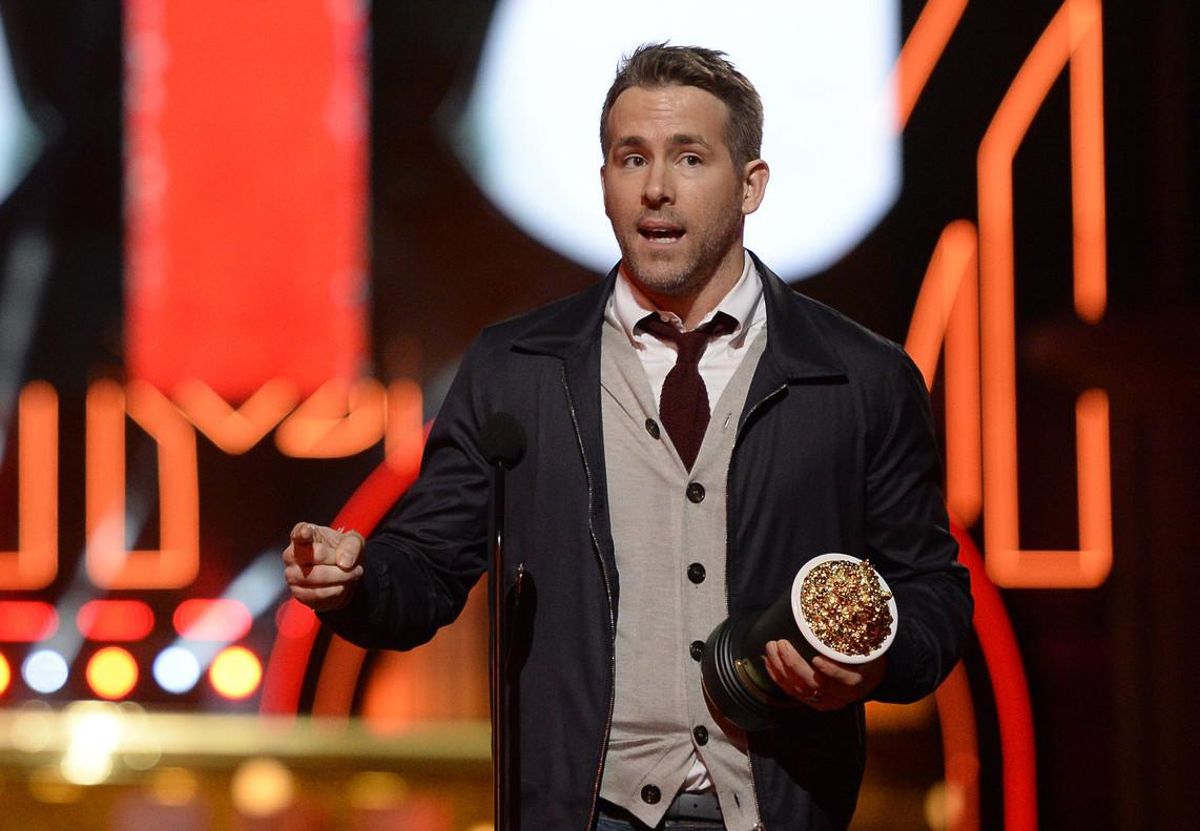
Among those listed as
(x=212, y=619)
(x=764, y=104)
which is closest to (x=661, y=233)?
(x=764, y=104)

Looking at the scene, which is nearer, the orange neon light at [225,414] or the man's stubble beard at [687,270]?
the man's stubble beard at [687,270]

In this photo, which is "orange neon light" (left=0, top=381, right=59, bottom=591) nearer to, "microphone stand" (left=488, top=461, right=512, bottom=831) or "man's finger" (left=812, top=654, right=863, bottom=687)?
"microphone stand" (left=488, top=461, right=512, bottom=831)

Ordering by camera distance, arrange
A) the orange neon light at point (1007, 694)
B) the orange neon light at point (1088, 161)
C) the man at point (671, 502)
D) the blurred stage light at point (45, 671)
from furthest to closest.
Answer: the blurred stage light at point (45, 671), the orange neon light at point (1088, 161), the orange neon light at point (1007, 694), the man at point (671, 502)

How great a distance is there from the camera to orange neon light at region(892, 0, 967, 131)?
12.8 ft

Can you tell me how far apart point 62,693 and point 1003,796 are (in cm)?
264

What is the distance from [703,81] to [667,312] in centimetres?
34

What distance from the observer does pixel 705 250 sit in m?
2.06

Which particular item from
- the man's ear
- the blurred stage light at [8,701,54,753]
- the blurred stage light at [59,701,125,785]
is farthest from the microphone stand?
the blurred stage light at [8,701,54,753]

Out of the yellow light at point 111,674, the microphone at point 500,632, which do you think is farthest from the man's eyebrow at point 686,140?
the yellow light at point 111,674

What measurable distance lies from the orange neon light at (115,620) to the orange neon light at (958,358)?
2.28 m

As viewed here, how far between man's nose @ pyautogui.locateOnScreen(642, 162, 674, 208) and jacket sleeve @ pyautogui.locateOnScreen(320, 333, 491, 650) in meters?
0.36

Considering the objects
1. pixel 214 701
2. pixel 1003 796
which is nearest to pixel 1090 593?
pixel 1003 796

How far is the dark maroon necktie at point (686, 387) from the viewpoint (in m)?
1.99

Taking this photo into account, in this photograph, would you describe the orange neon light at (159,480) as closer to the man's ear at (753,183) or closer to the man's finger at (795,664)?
the man's ear at (753,183)
